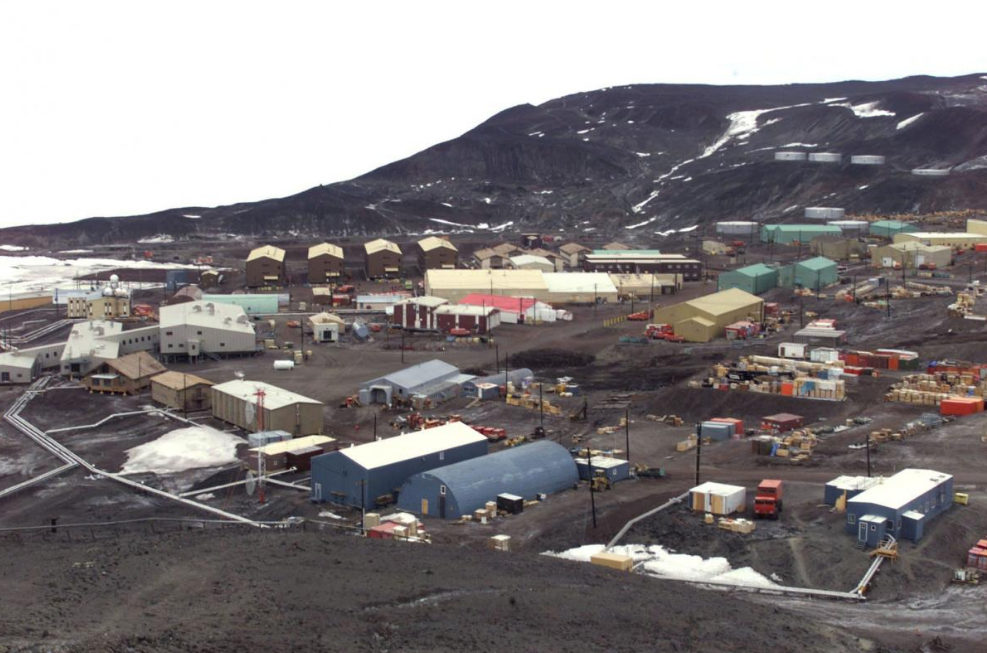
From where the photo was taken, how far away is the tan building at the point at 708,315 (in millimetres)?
48062

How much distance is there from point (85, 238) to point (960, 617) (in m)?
100

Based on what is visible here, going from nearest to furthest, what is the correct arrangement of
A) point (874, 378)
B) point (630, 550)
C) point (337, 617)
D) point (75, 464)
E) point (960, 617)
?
point (337, 617)
point (960, 617)
point (630, 550)
point (75, 464)
point (874, 378)

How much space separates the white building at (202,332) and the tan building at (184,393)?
7.48 meters

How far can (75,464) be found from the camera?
2998 cm

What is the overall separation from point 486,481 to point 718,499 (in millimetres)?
5102

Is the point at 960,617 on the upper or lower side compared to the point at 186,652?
lower

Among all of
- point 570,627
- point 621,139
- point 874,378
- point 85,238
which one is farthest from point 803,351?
point 621,139

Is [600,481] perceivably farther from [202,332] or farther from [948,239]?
[948,239]

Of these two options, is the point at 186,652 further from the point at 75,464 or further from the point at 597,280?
the point at 597,280

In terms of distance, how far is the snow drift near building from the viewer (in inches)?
1171

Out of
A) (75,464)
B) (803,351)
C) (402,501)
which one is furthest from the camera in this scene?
(803,351)

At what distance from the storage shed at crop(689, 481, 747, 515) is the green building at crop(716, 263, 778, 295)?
40.3 m

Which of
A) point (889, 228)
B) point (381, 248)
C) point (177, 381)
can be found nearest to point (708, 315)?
point (177, 381)

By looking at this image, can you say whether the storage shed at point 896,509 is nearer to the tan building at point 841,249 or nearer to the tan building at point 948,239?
the tan building at point 948,239
